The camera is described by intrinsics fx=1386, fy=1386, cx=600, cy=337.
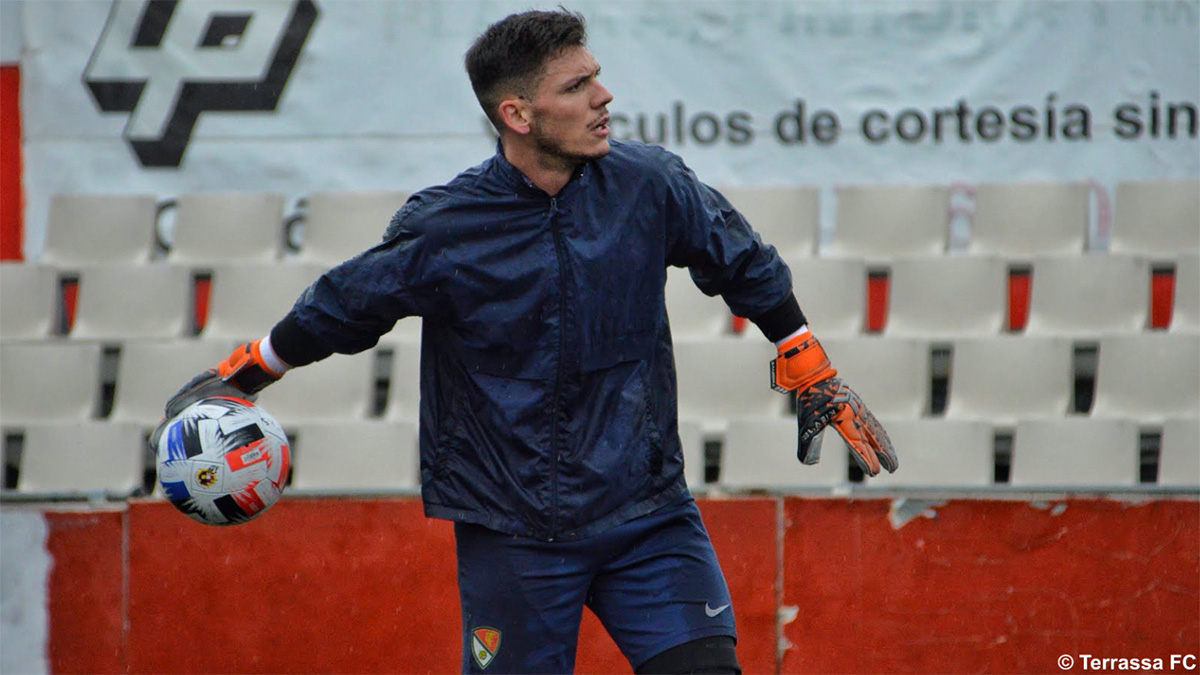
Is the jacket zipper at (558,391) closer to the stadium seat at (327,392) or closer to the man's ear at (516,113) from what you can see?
the man's ear at (516,113)

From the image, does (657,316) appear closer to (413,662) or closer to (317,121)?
(413,662)

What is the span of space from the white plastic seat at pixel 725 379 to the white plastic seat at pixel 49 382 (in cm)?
A: 294

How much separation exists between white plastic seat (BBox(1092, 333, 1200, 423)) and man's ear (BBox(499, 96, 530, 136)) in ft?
12.8

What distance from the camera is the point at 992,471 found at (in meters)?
6.04

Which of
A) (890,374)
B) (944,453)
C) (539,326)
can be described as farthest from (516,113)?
(890,374)

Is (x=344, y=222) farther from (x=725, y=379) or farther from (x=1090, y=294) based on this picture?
(x=1090, y=294)

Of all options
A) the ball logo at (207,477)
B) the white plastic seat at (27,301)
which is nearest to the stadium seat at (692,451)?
the ball logo at (207,477)

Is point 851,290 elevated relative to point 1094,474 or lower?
elevated

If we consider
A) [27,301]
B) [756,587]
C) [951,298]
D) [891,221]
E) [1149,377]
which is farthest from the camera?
[27,301]

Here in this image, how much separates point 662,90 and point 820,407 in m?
4.25

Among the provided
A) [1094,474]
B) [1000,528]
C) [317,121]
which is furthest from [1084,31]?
[317,121]

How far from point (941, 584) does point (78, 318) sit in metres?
4.68

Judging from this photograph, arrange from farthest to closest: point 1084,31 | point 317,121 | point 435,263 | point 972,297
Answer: point 317,121 → point 1084,31 → point 972,297 → point 435,263

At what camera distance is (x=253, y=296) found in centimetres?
699
